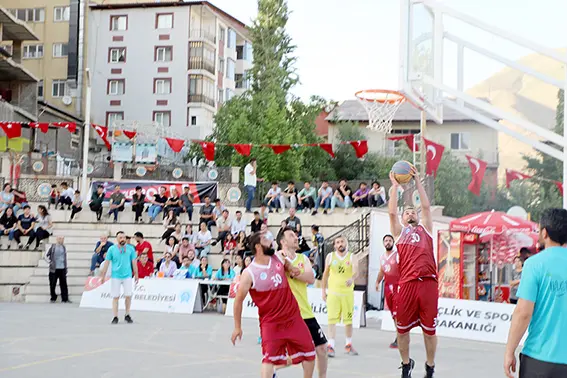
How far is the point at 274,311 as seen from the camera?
26.3ft

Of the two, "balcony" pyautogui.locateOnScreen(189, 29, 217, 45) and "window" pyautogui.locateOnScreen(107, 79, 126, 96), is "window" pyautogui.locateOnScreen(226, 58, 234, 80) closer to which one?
"balcony" pyautogui.locateOnScreen(189, 29, 217, 45)

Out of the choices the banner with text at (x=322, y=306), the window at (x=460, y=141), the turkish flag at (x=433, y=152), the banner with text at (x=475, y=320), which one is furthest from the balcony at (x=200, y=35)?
the banner with text at (x=475, y=320)

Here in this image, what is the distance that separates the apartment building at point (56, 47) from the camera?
188 ft

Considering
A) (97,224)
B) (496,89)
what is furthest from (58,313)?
(496,89)

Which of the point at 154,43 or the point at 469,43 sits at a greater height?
the point at 154,43

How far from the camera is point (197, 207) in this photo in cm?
3108

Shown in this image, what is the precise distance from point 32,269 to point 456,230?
1340 centimetres

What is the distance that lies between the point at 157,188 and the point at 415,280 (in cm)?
2381

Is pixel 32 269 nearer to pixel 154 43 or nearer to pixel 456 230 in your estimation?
pixel 456 230

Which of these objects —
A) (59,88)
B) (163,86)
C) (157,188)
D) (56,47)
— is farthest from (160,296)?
(56,47)

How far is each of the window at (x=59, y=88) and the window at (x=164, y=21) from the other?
8.15m

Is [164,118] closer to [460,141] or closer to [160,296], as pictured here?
[460,141]

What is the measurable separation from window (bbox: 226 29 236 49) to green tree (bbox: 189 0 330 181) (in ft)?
38.1

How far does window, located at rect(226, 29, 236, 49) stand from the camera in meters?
65.2
